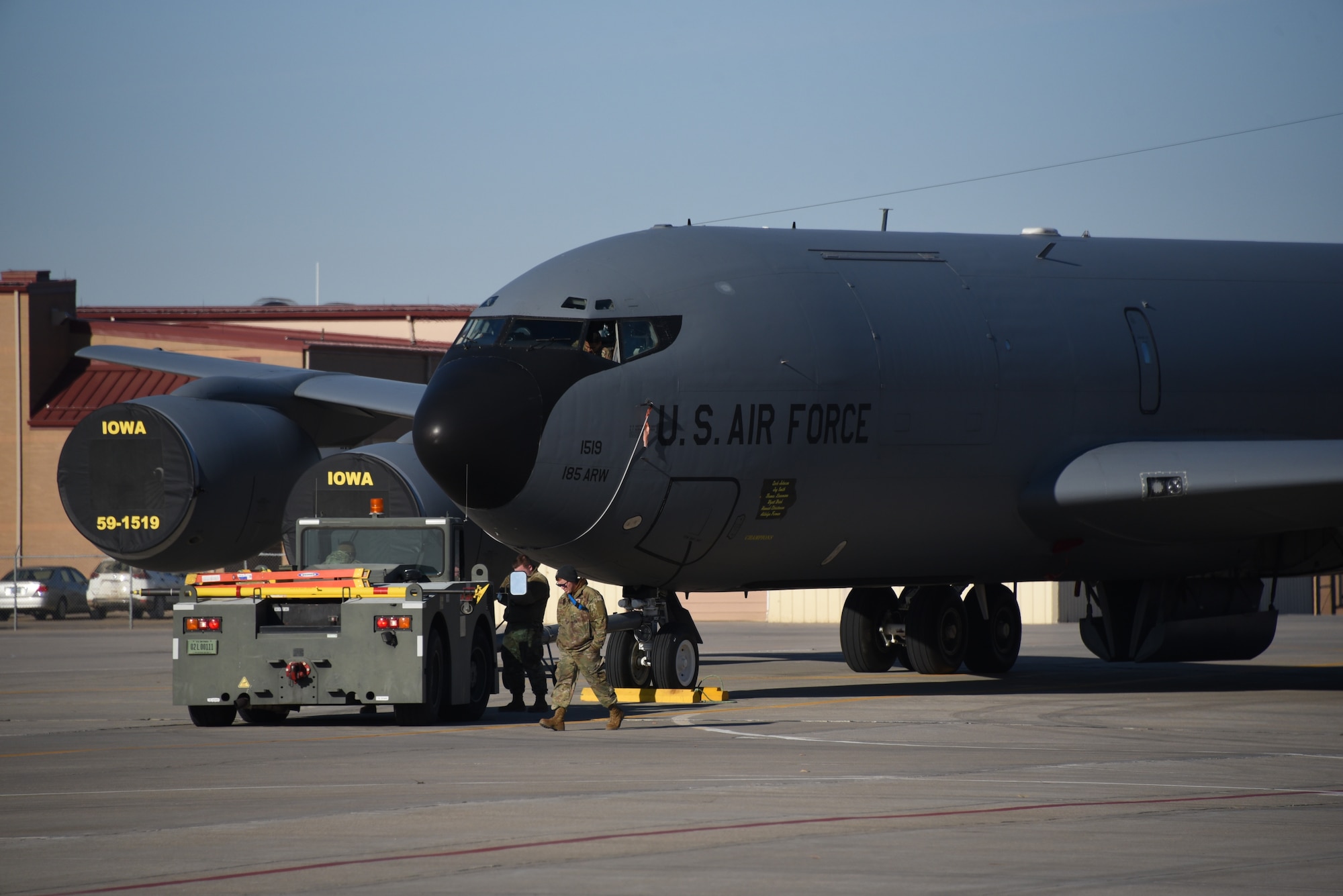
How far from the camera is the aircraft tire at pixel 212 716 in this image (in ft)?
57.8

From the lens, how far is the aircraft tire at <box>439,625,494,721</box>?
18250mm

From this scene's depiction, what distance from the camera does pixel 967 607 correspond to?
83.8 ft

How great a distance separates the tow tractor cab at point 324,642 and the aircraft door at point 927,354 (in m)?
5.87

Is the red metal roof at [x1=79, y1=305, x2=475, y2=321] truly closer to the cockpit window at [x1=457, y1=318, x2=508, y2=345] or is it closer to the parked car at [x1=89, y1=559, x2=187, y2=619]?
the parked car at [x1=89, y1=559, x2=187, y2=619]

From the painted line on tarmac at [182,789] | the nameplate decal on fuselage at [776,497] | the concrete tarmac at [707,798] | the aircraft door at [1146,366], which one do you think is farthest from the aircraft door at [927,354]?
the painted line on tarmac at [182,789]

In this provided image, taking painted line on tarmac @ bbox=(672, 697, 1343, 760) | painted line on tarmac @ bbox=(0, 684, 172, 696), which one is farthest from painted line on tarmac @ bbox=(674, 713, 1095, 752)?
painted line on tarmac @ bbox=(0, 684, 172, 696)

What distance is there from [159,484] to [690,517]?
28.5ft

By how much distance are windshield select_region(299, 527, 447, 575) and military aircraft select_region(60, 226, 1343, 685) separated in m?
0.71

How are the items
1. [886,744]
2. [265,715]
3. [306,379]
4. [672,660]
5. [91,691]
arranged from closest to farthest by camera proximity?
[886,744] → [265,715] → [672,660] → [91,691] → [306,379]

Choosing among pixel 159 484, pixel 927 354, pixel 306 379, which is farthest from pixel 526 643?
pixel 306 379

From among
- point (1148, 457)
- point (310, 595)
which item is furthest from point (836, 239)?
point (310, 595)

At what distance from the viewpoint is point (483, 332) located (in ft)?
65.0

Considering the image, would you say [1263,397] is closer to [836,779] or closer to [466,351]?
[466,351]

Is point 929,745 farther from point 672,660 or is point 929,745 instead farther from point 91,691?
point 91,691
